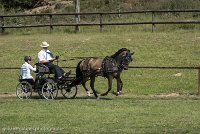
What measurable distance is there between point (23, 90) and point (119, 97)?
3.14 metres

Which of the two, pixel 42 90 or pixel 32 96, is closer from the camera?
pixel 42 90

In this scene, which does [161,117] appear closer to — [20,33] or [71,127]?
[71,127]

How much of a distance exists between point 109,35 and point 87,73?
1191 centimetres

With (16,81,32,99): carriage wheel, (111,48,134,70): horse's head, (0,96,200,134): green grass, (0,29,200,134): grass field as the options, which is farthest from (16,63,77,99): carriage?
(111,48,134,70): horse's head

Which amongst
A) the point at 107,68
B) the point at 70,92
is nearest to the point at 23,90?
the point at 70,92

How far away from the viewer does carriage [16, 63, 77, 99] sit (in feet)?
54.5

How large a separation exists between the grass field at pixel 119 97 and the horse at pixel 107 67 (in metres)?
0.62

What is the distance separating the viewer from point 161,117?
12312mm

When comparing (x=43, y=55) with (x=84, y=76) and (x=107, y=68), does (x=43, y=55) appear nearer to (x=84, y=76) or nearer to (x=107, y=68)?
(x=84, y=76)

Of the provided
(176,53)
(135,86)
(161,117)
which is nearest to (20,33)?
(176,53)

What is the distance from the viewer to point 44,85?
1661 cm

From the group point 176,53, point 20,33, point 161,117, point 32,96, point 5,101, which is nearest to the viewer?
point 161,117

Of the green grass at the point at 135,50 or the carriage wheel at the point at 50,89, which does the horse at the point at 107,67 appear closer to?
the carriage wheel at the point at 50,89

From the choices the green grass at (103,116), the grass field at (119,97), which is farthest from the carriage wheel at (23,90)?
the green grass at (103,116)
